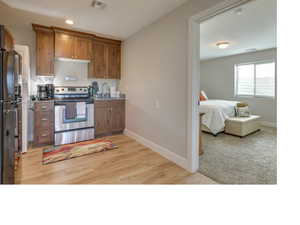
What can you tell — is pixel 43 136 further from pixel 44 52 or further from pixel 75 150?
pixel 44 52

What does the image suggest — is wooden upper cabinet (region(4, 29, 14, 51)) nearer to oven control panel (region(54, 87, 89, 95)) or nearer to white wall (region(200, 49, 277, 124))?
oven control panel (region(54, 87, 89, 95))

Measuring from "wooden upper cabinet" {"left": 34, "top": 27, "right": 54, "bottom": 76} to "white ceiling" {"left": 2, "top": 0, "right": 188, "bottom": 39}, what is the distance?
1.91 ft

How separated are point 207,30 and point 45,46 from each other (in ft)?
11.5

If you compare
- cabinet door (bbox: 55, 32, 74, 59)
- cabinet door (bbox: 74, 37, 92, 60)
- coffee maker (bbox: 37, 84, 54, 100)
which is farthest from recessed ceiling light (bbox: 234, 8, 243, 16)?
coffee maker (bbox: 37, 84, 54, 100)

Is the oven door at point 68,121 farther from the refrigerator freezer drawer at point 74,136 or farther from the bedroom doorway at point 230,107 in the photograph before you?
the bedroom doorway at point 230,107

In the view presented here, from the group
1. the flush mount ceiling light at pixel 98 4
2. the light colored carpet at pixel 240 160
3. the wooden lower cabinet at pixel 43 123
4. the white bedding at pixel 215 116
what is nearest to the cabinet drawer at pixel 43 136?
the wooden lower cabinet at pixel 43 123

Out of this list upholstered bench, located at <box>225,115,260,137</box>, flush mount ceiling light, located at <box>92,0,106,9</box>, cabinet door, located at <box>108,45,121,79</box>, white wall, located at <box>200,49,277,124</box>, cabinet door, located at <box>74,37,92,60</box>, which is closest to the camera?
flush mount ceiling light, located at <box>92,0,106,9</box>

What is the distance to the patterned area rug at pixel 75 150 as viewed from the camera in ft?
8.45

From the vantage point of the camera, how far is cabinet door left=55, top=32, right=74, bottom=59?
320 cm

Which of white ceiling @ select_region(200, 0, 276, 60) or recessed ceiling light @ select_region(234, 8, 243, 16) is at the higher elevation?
white ceiling @ select_region(200, 0, 276, 60)

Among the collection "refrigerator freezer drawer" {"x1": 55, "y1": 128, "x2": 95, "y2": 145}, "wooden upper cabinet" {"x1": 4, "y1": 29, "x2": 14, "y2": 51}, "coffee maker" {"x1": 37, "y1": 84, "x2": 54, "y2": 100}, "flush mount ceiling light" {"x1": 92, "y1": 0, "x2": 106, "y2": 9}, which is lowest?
"refrigerator freezer drawer" {"x1": 55, "y1": 128, "x2": 95, "y2": 145}

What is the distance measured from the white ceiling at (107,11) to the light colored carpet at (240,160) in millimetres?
2444

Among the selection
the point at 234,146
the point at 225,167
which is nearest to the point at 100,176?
the point at 225,167

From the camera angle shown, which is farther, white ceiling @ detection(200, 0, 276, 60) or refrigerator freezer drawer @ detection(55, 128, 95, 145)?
refrigerator freezer drawer @ detection(55, 128, 95, 145)
